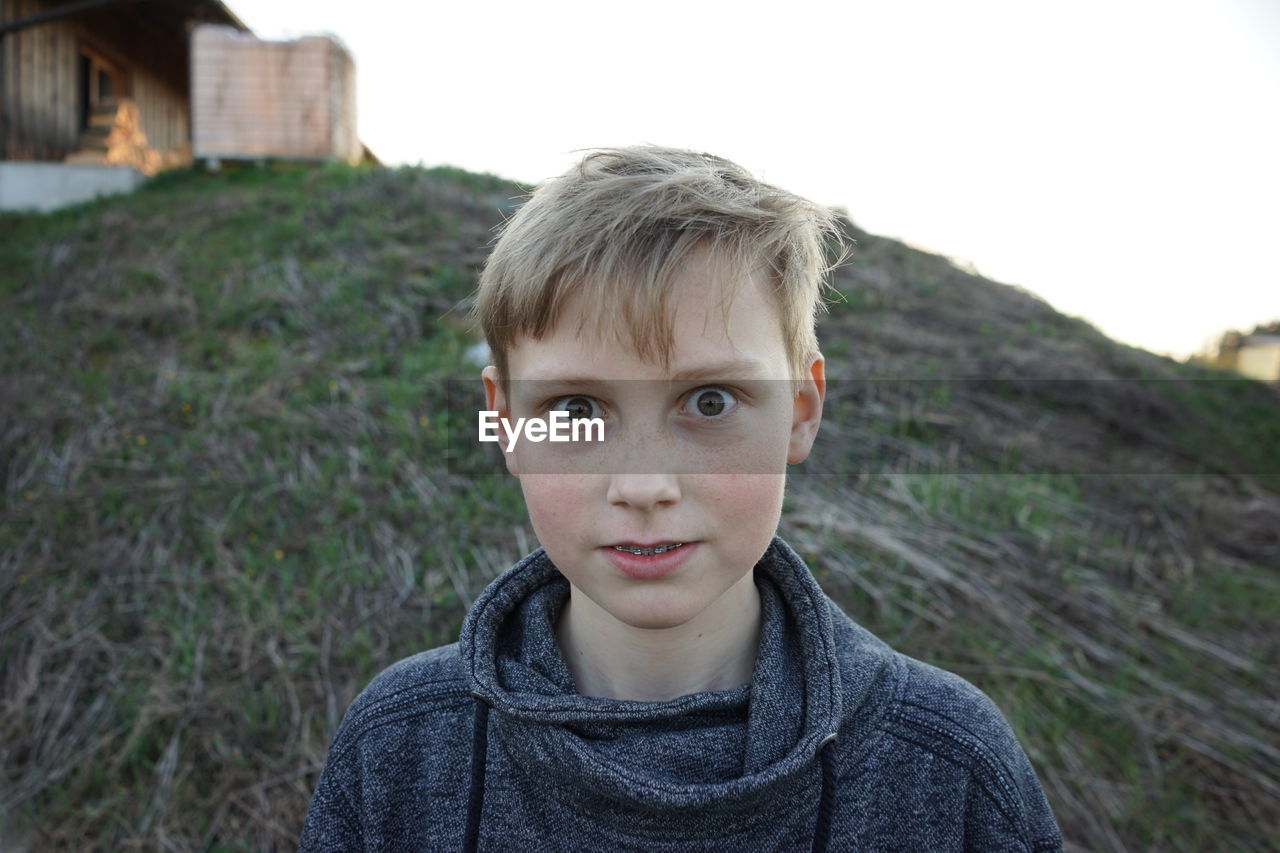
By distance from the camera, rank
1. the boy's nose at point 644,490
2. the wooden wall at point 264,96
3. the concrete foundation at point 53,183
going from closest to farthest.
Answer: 1. the boy's nose at point 644,490
2. the concrete foundation at point 53,183
3. the wooden wall at point 264,96

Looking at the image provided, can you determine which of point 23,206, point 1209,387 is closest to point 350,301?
point 23,206

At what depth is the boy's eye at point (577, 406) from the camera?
1122 millimetres

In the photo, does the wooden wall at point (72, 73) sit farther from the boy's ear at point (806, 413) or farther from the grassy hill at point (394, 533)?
the boy's ear at point (806, 413)

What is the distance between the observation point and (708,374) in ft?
3.52

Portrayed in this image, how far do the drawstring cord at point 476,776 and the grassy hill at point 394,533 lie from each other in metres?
1.08

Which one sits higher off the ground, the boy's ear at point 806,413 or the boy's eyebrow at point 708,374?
the boy's eyebrow at point 708,374

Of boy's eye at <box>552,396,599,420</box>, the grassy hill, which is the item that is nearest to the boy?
boy's eye at <box>552,396,599,420</box>

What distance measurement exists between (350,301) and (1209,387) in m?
7.27

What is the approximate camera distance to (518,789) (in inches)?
47.4

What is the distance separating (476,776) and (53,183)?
10.3m

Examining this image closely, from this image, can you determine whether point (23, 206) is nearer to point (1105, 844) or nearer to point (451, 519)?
point (451, 519)

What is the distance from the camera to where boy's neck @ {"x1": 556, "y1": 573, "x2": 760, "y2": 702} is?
124 cm

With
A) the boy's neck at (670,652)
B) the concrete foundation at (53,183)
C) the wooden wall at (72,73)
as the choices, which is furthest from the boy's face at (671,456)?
the wooden wall at (72,73)

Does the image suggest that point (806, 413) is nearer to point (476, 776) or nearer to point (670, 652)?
point (670, 652)
